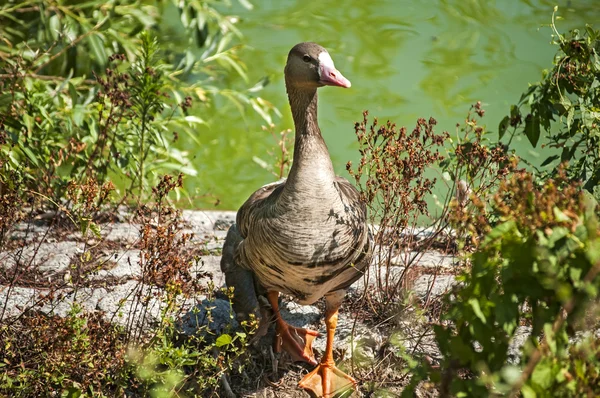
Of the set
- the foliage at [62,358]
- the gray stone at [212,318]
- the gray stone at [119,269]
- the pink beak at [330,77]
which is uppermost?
the pink beak at [330,77]

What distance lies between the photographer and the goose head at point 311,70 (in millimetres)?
3763

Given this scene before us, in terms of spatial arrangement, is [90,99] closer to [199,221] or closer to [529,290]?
[199,221]

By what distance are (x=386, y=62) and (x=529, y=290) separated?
22.0 feet

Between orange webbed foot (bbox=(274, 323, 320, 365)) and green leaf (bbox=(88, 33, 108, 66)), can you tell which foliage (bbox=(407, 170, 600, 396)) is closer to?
orange webbed foot (bbox=(274, 323, 320, 365))

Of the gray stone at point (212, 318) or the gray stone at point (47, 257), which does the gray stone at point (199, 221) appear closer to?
the gray stone at point (47, 257)

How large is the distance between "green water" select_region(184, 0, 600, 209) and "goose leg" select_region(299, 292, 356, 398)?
11.9ft

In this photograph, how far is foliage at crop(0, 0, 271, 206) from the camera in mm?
4668

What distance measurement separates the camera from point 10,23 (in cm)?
678

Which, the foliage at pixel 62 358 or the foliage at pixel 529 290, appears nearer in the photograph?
A: the foliage at pixel 529 290

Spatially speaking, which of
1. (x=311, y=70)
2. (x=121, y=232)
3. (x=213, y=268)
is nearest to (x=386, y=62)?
(x=121, y=232)

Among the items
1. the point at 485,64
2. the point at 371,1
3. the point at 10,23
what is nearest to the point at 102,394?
the point at 10,23

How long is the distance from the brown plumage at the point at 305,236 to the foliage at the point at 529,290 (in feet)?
3.43

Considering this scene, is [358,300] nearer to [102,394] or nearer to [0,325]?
[102,394]

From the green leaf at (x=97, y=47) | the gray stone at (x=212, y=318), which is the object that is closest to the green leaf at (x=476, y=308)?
the gray stone at (x=212, y=318)
